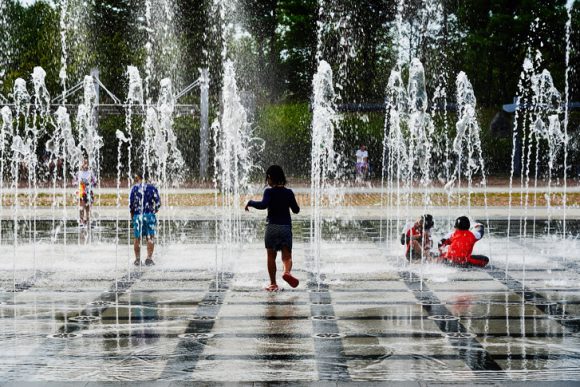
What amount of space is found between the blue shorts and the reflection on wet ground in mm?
460

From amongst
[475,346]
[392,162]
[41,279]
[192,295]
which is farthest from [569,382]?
[392,162]

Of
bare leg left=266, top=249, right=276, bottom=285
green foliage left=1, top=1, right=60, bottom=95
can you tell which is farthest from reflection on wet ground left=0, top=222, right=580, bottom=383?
green foliage left=1, top=1, right=60, bottom=95

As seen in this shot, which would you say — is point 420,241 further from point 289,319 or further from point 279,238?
point 289,319

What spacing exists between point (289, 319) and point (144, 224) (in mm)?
3980

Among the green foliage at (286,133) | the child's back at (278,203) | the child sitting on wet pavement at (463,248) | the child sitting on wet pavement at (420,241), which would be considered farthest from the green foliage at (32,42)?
the child's back at (278,203)

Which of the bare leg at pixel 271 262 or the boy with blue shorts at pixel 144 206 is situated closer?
the bare leg at pixel 271 262

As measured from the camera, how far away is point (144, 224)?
38.2ft

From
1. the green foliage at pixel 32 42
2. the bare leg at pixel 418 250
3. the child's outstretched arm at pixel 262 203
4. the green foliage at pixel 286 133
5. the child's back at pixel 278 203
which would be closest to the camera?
the child's outstretched arm at pixel 262 203

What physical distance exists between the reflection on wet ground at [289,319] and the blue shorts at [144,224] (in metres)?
0.46

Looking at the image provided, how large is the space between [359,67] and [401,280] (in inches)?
→ 1204

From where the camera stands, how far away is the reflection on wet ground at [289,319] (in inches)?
252

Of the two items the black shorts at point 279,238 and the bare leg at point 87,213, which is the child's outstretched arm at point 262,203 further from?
the bare leg at point 87,213

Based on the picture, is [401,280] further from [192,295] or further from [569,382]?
[569,382]

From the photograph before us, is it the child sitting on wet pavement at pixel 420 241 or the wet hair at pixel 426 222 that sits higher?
the wet hair at pixel 426 222
